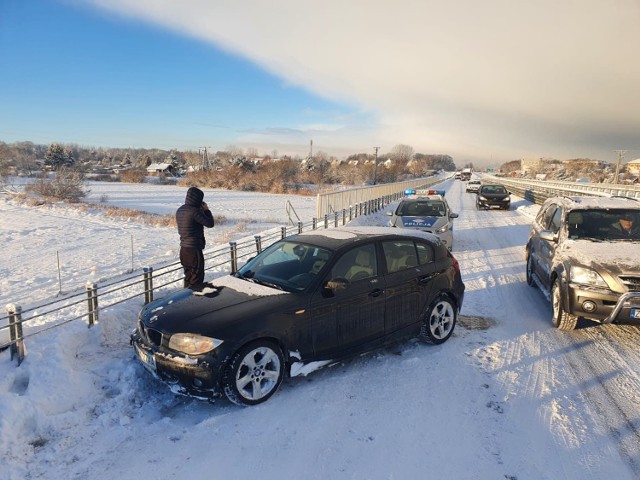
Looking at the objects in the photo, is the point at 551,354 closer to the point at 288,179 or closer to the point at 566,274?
the point at 566,274

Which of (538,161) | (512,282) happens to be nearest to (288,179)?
(512,282)

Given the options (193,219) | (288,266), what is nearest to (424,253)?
(288,266)

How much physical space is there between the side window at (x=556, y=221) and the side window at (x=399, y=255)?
3.29 m

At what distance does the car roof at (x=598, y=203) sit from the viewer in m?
7.38

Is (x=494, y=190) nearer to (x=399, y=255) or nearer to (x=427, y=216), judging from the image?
(x=427, y=216)

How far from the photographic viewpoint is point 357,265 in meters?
5.27

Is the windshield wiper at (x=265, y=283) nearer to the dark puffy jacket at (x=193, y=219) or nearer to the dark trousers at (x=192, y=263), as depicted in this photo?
the dark puffy jacket at (x=193, y=219)

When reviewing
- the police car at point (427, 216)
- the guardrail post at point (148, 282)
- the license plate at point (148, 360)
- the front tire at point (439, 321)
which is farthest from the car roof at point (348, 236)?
the police car at point (427, 216)

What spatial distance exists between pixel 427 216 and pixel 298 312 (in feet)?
28.6

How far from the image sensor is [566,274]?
246 inches

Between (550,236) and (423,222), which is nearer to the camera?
(550,236)

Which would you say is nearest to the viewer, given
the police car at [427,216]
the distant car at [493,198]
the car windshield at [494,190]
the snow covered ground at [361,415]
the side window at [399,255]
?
the snow covered ground at [361,415]

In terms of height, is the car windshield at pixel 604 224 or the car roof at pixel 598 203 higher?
the car roof at pixel 598 203

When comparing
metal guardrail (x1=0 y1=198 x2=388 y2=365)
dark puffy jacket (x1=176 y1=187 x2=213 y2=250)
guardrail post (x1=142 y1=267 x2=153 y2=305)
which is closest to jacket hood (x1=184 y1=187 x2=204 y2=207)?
dark puffy jacket (x1=176 y1=187 x2=213 y2=250)
